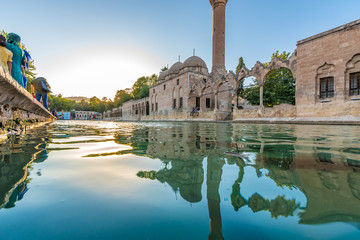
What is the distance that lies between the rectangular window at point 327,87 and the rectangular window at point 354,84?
0.83 metres

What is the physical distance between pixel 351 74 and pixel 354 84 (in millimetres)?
589

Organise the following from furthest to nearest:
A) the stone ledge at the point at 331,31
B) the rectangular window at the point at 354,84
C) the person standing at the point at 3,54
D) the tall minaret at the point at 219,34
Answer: the tall minaret at the point at 219,34 → the rectangular window at the point at 354,84 → the stone ledge at the point at 331,31 → the person standing at the point at 3,54

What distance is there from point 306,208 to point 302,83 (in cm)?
1385

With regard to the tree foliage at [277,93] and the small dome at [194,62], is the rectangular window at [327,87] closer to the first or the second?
the tree foliage at [277,93]

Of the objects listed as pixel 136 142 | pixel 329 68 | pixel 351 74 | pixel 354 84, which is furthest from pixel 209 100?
pixel 136 142

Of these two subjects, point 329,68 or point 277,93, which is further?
point 277,93

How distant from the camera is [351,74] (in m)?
10.4

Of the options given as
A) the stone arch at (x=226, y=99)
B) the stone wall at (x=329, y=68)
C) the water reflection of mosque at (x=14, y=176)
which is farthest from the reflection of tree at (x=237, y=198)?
Answer: the stone arch at (x=226, y=99)

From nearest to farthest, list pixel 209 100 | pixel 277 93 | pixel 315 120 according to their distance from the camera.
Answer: pixel 315 120, pixel 277 93, pixel 209 100

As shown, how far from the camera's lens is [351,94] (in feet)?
33.8

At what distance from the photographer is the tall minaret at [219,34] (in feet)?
65.7

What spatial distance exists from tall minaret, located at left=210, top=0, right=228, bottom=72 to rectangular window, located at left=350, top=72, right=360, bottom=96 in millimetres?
12115

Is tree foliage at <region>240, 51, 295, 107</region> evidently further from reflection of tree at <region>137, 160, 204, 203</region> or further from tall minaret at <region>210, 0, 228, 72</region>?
reflection of tree at <region>137, 160, 204, 203</region>

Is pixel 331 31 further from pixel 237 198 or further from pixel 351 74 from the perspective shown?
pixel 237 198
